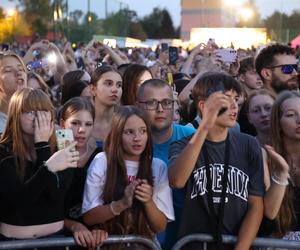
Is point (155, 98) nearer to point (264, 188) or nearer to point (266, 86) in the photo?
point (264, 188)

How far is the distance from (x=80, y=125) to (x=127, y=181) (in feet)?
2.45

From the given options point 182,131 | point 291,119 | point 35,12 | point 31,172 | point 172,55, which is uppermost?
point 35,12

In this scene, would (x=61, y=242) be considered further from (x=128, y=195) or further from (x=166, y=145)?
(x=166, y=145)

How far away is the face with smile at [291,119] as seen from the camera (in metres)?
3.85


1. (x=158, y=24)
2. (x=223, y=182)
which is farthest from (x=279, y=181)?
(x=158, y=24)

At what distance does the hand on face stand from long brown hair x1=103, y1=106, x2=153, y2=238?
1.34ft

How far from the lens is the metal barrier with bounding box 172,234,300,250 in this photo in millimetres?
3398

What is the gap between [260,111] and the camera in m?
4.66

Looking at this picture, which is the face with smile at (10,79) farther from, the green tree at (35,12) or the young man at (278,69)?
the green tree at (35,12)

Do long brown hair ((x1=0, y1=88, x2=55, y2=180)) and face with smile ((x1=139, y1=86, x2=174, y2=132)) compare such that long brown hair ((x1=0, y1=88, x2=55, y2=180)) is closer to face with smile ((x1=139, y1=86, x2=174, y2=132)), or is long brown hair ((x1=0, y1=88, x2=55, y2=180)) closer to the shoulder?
face with smile ((x1=139, y1=86, x2=174, y2=132))

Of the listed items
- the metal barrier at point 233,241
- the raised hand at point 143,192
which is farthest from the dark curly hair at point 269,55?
the raised hand at point 143,192

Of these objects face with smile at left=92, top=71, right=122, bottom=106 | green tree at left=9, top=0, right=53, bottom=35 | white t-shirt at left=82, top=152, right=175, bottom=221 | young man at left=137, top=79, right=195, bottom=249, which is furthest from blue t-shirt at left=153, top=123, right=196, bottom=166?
green tree at left=9, top=0, right=53, bottom=35

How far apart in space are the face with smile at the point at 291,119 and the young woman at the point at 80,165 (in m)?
1.30

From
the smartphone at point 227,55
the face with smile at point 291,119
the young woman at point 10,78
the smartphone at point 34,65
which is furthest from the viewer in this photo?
the smartphone at point 34,65
